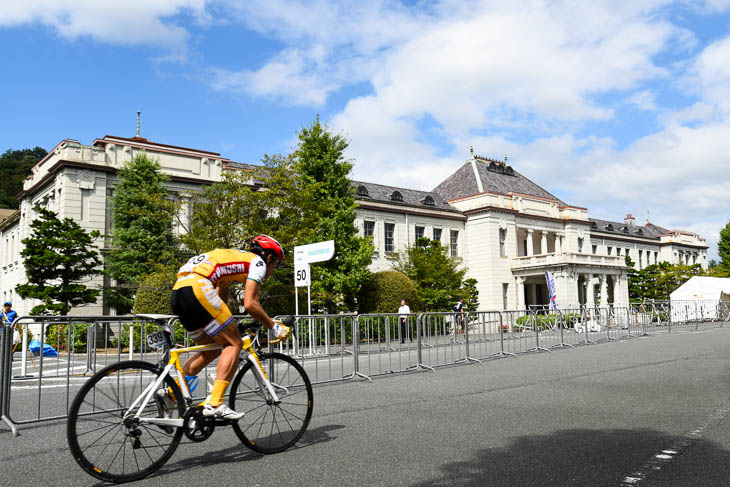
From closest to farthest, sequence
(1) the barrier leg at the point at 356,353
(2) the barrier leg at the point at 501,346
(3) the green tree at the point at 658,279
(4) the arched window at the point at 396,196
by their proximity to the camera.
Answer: (1) the barrier leg at the point at 356,353
(2) the barrier leg at the point at 501,346
(4) the arched window at the point at 396,196
(3) the green tree at the point at 658,279

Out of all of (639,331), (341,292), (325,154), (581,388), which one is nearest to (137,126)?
(325,154)

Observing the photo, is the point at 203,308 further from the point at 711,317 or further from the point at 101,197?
the point at 711,317

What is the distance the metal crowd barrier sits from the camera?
7352mm

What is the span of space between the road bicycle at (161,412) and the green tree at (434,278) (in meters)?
33.6

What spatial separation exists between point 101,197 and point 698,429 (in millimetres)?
32602

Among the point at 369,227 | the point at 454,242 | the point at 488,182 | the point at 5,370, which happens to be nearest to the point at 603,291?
the point at 454,242

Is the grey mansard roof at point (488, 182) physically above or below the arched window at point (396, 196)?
above

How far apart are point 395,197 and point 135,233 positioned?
26016mm

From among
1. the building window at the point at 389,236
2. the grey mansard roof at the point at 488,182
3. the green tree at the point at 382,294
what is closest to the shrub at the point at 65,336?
the green tree at the point at 382,294

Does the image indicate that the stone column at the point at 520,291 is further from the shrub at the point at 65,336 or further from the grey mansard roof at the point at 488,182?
the shrub at the point at 65,336

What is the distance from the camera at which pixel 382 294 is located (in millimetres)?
33656

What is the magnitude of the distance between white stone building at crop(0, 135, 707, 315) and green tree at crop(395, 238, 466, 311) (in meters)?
6.10

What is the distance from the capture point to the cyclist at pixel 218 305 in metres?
4.62

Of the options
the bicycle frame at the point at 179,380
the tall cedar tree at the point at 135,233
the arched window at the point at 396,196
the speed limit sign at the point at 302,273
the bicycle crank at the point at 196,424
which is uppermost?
the arched window at the point at 396,196
